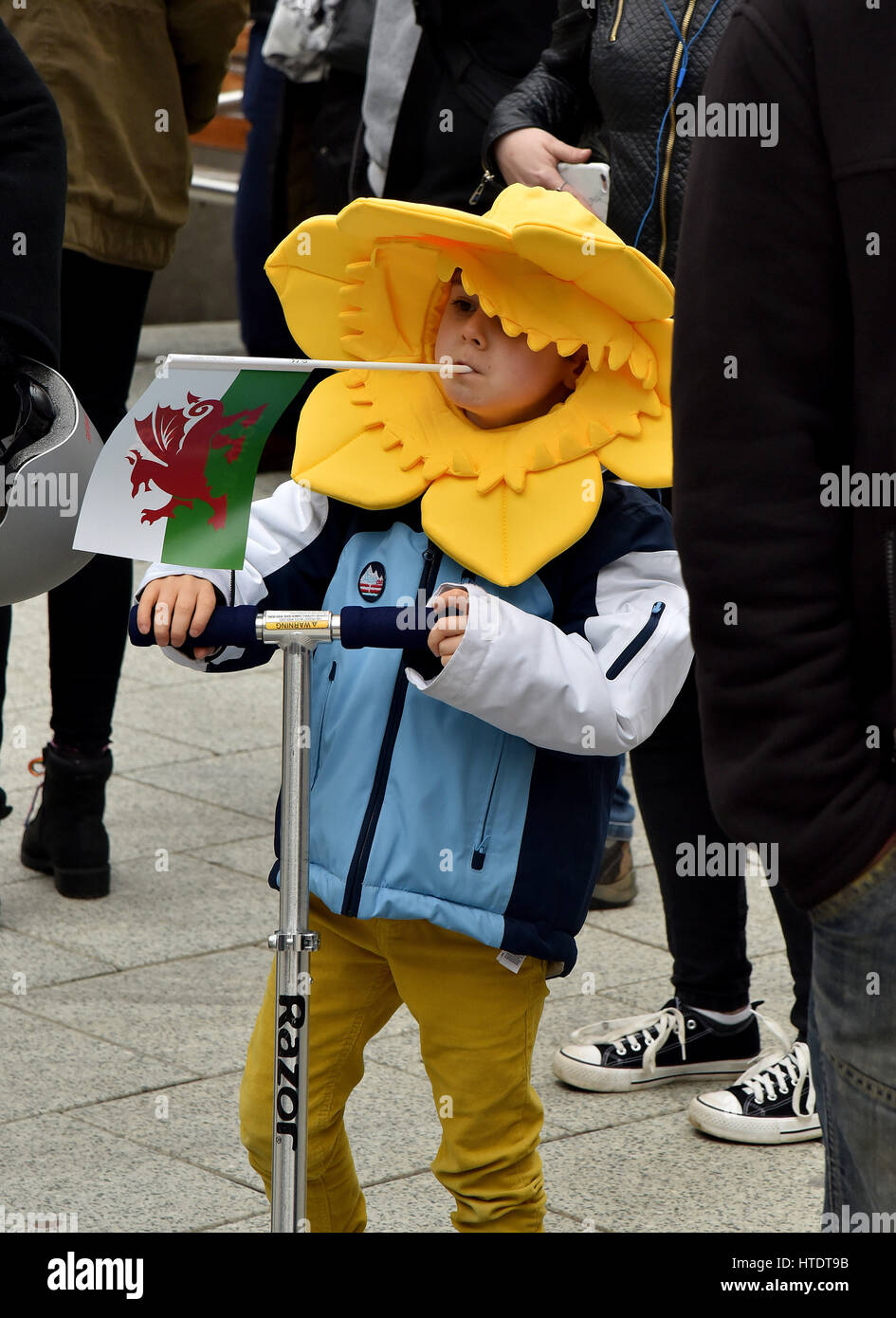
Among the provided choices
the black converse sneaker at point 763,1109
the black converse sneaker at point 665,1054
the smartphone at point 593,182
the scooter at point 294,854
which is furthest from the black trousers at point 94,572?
the scooter at point 294,854

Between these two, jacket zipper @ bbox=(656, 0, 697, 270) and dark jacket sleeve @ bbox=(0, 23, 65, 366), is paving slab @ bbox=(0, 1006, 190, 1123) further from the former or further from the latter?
jacket zipper @ bbox=(656, 0, 697, 270)

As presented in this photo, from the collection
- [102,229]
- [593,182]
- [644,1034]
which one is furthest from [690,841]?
[102,229]

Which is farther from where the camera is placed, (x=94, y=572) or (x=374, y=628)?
(x=94, y=572)

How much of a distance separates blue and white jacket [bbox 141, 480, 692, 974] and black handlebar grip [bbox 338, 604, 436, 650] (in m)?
0.10

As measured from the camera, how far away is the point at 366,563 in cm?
260

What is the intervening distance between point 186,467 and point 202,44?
240cm

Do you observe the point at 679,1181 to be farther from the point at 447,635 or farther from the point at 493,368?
the point at 493,368

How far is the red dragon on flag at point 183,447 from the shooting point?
85.7 inches

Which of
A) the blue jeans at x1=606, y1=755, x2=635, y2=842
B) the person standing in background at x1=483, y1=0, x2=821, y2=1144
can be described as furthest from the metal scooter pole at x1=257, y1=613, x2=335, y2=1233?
the blue jeans at x1=606, y1=755, x2=635, y2=842

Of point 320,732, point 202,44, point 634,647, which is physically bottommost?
point 320,732

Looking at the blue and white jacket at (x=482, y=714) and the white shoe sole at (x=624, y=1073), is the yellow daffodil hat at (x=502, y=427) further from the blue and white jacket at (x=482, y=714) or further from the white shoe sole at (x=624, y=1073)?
the white shoe sole at (x=624, y=1073)

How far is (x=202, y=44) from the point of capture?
427 centimetres

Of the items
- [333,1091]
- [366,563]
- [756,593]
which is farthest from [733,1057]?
[756,593]

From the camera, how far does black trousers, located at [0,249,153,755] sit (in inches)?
A: 162
